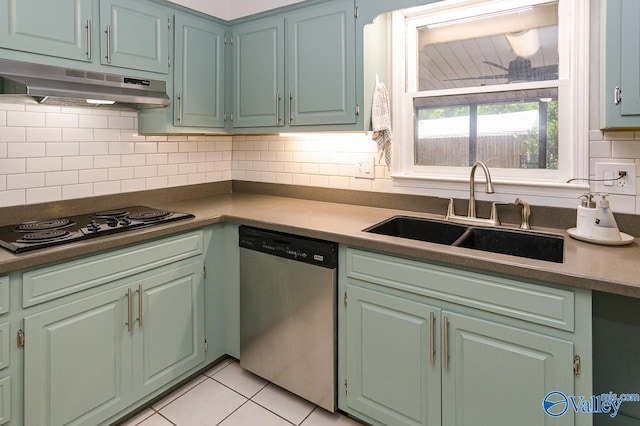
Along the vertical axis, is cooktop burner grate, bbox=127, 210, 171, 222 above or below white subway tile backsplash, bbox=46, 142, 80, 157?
below

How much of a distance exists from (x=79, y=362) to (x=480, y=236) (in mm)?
1872

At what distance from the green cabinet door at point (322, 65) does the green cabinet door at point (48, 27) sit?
1.05m

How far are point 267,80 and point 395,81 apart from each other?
0.78m

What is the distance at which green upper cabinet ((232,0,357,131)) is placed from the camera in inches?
83.4

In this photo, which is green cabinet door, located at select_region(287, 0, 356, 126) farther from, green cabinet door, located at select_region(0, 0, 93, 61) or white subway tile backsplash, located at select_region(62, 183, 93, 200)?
white subway tile backsplash, located at select_region(62, 183, 93, 200)

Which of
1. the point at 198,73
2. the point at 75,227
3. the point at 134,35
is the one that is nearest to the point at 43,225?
the point at 75,227

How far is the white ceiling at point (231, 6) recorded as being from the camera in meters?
2.44

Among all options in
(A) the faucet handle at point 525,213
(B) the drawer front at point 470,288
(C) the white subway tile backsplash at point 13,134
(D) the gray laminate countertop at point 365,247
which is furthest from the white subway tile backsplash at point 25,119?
(A) the faucet handle at point 525,213

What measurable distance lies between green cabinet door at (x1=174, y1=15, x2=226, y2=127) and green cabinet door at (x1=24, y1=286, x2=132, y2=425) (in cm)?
117

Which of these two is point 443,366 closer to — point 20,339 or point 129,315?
point 129,315

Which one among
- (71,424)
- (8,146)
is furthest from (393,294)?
(8,146)

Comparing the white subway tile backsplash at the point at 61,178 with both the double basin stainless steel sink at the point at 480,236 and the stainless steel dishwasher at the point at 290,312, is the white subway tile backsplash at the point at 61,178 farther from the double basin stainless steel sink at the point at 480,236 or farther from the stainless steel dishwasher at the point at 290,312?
the double basin stainless steel sink at the point at 480,236

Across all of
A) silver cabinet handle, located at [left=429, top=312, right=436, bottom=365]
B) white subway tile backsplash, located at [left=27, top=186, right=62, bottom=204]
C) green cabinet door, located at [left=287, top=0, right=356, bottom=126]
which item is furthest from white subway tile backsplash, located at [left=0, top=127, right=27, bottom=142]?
silver cabinet handle, located at [left=429, top=312, right=436, bottom=365]

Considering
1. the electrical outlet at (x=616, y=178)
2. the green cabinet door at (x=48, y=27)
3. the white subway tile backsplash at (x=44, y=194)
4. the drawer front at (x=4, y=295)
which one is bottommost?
the drawer front at (x=4, y=295)
